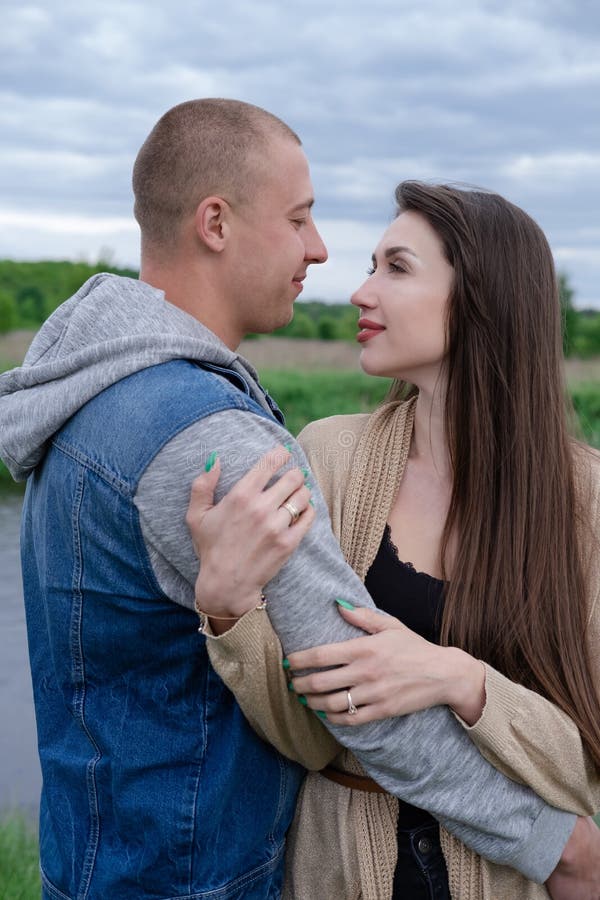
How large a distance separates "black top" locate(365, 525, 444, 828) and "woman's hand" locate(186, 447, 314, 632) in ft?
2.36

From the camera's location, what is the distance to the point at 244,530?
5.86ft

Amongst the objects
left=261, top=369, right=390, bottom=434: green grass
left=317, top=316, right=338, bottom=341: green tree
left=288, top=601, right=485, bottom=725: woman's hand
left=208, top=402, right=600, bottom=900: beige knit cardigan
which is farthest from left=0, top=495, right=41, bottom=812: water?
left=317, top=316, right=338, bottom=341: green tree

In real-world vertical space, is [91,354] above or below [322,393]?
above

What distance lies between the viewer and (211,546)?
179 centimetres

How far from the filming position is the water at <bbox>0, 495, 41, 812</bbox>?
733cm

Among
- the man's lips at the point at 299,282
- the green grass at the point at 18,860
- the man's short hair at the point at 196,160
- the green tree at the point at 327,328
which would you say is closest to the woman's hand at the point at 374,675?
the man's lips at the point at 299,282

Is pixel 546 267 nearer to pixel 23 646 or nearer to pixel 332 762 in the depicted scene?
pixel 332 762

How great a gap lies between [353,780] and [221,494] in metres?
0.88

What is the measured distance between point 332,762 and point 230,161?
138 centimetres

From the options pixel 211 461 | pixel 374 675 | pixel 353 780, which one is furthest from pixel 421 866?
pixel 211 461

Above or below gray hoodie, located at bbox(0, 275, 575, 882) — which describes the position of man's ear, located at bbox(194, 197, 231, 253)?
above

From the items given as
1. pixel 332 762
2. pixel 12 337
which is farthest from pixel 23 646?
pixel 12 337

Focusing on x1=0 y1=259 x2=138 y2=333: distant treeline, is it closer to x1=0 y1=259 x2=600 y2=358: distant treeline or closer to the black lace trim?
x1=0 y1=259 x2=600 y2=358: distant treeline

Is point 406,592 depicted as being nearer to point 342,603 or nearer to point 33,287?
point 342,603
